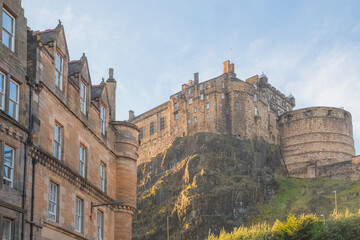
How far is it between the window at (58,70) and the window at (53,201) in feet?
13.1

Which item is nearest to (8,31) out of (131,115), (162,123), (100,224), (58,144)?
(58,144)

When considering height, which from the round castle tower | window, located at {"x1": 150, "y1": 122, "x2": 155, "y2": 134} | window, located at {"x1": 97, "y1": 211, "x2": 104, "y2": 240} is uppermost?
window, located at {"x1": 150, "y1": 122, "x2": 155, "y2": 134}

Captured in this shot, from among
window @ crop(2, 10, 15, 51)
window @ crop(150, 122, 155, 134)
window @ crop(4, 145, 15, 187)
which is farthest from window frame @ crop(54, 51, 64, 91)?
window @ crop(150, 122, 155, 134)

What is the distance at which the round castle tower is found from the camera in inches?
3401

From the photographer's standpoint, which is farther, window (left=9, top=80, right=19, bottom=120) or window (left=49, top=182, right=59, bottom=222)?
window (left=49, top=182, right=59, bottom=222)

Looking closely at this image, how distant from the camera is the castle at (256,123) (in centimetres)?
8331

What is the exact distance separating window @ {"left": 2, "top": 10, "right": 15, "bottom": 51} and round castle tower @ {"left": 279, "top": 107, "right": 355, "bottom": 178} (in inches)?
2787

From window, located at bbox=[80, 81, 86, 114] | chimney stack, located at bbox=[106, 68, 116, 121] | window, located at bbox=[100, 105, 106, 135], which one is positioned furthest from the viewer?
chimney stack, located at bbox=[106, 68, 116, 121]

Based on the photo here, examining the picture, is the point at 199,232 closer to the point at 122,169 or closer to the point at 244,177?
the point at 244,177

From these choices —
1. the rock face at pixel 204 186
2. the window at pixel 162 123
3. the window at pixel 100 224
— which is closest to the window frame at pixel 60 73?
the window at pixel 100 224

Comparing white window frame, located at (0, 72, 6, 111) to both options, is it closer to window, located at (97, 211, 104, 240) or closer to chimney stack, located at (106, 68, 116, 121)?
window, located at (97, 211, 104, 240)

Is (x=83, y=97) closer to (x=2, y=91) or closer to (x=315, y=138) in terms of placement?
(x=2, y=91)

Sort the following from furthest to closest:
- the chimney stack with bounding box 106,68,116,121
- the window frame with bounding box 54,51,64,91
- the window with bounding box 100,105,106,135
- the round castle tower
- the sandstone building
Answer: the round castle tower → the chimney stack with bounding box 106,68,116,121 → the window with bounding box 100,105,106,135 → the window frame with bounding box 54,51,64,91 → the sandstone building

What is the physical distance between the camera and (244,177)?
7888cm
